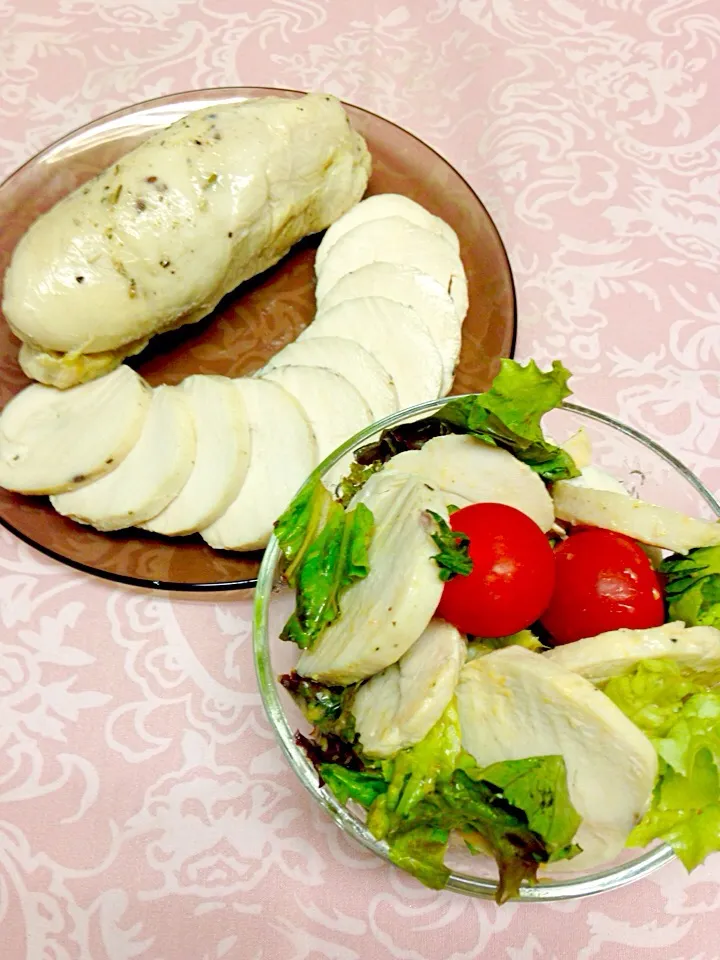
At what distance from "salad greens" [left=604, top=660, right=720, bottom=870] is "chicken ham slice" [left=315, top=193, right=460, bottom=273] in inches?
47.9

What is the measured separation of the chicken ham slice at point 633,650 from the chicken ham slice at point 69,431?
1.00m

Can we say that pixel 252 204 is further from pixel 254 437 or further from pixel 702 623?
pixel 702 623

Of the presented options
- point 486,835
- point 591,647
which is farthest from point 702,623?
point 486,835

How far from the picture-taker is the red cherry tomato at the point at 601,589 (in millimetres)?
1294

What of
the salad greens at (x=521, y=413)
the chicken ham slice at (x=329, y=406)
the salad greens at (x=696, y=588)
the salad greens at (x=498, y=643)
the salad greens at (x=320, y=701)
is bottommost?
the salad greens at (x=320, y=701)

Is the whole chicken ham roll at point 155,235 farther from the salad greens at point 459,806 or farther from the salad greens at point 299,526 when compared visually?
the salad greens at point 459,806

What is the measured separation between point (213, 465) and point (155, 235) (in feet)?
1.77

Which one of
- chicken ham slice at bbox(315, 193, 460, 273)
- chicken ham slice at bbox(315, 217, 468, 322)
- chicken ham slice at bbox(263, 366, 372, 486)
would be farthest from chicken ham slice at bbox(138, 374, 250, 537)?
chicken ham slice at bbox(315, 193, 460, 273)

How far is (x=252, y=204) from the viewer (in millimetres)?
1902

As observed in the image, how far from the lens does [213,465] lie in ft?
5.63

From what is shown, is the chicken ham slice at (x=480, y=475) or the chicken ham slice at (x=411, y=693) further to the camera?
the chicken ham slice at (x=480, y=475)

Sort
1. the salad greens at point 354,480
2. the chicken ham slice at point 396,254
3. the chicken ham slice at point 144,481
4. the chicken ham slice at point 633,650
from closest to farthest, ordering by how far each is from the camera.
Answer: the chicken ham slice at point 633,650
the salad greens at point 354,480
the chicken ham slice at point 144,481
the chicken ham slice at point 396,254

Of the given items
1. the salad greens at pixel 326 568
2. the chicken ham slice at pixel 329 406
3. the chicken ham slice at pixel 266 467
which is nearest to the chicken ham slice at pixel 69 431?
the chicken ham slice at pixel 266 467

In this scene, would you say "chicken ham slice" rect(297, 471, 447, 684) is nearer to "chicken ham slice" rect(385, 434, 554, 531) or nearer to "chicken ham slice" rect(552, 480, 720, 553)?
"chicken ham slice" rect(385, 434, 554, 531)
